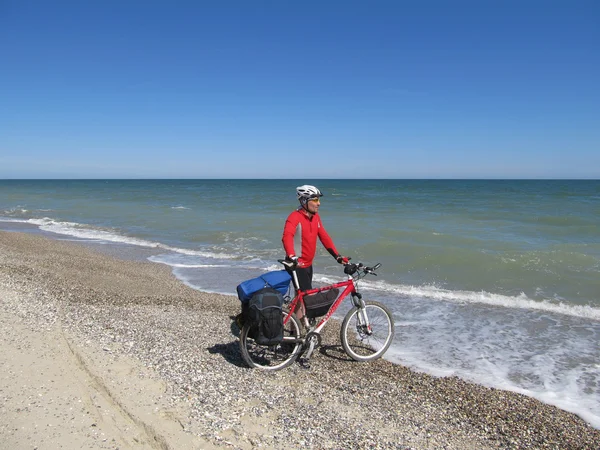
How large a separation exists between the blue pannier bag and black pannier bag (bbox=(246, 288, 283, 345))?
3.7 inches

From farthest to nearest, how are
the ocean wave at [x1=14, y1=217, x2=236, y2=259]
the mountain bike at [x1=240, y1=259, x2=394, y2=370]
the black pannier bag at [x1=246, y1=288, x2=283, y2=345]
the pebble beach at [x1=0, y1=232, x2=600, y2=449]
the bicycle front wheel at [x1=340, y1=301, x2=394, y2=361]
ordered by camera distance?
the ocean wave at [x1=14, y1=217, x2=236, y2=259] < the bicycle front wheel at [x1=340, y1=301, x2=394, y2=361] < the mountain bike at [x1=240, y1=259, x2=394, y2=370] < the black pannier bag at [x1=246, y1=288, x2=283, y2=345] < the pebble beach at [x1=0, y1=232, x2=600, y2=449]

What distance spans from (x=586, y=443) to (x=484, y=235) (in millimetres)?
17702

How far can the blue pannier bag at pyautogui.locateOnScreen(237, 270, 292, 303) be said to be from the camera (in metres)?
5.11

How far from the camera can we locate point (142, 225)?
84.4 ft

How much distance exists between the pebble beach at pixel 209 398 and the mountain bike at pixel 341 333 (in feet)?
0.63

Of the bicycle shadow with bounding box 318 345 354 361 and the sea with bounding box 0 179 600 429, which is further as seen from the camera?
the sea with bounding box 0 179 600 429

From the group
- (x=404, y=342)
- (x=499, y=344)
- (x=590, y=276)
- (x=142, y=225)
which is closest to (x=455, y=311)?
(x=499, y=344)

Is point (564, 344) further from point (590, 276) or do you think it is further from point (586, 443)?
point (590, 276)

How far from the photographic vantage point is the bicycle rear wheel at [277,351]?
529 centimetres

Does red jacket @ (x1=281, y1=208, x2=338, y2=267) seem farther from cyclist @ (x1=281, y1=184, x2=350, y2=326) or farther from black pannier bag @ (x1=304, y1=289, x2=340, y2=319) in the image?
black pannier bag @ (x1=304, y1=289, x2=340, y2=319)

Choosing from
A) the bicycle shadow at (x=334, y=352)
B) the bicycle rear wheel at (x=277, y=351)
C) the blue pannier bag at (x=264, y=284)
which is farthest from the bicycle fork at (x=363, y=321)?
the blue pannier bag at (x=264, y=284)

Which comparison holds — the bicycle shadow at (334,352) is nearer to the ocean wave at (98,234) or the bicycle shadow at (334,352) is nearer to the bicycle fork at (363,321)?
the bicycle fork at (363,321)

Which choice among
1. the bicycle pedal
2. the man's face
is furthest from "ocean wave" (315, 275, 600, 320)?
the man's face

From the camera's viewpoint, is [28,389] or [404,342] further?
[404,342]
